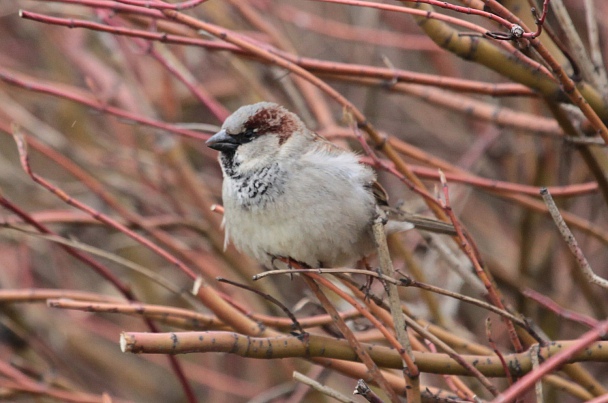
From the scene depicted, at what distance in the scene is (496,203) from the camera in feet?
12.8

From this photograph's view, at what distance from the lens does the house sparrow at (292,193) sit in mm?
1972

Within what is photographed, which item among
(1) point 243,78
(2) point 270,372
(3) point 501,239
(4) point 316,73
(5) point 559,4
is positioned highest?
(5) point 559,4

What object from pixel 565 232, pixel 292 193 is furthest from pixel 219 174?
pixel 565 232

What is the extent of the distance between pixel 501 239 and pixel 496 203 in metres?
0.36

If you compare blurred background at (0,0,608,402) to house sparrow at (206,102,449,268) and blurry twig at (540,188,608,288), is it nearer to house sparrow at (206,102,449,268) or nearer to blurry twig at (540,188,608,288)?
house sparrow at (206,102,449,268)

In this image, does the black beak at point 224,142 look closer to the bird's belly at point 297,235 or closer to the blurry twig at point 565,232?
the bird's belly at point 297,235

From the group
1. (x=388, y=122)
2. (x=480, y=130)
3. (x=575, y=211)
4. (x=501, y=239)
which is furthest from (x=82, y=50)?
(x=575, y=211)

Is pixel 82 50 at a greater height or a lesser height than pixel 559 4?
lesser

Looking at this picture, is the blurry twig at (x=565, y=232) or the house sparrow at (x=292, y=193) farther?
the house sparrow at (x=292, y=193)

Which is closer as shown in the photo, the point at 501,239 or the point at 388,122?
the point at 501,239

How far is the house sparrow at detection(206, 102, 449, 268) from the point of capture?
197 cm

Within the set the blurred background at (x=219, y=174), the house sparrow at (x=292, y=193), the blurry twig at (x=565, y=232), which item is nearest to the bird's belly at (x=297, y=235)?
the house sparrow at (x=292, y=193)

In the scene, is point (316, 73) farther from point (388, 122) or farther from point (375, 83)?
point (388, 122)

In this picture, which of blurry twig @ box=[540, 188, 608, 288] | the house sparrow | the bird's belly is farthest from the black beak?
blurry twig @ box=[540, 188, 608, 288]
